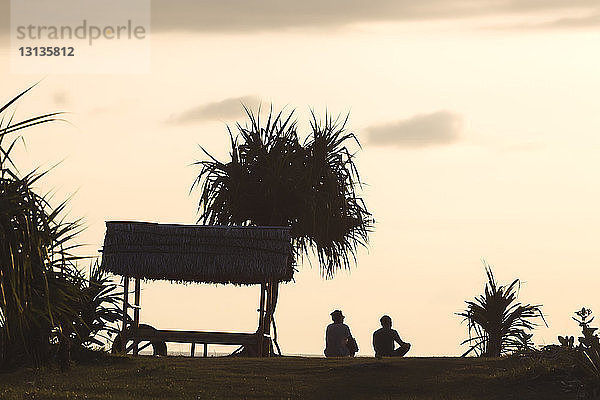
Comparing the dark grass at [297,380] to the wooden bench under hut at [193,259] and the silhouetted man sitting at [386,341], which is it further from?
the wooden bench under hut at [193,259]

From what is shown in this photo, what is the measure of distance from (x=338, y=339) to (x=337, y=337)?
2.4 inches

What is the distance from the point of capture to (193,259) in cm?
3097

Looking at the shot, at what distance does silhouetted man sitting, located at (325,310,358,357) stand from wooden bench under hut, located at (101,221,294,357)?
155 cm

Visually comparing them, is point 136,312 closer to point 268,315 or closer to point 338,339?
point 268,315

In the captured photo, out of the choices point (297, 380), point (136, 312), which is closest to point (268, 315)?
point (136, 312)

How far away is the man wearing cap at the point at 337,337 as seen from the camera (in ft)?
99.2

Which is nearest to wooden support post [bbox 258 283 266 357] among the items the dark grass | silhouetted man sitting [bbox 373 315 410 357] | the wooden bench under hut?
the wooden bench under hut

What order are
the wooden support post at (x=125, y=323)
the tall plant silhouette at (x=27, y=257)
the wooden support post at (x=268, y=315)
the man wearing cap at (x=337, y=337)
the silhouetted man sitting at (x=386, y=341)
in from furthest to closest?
1. the wooden support post at (x=268, y=315)
2. the wooden support post at (x=125, y=323)
3. the man wearing cap at (x=337, y=337)
4. the silhouetted man sitting at (x=386, y=341)
5. the tall plant silhouette at (x=27, y=257)

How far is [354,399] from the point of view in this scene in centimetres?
2150

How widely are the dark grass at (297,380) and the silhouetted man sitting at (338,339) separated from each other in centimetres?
417

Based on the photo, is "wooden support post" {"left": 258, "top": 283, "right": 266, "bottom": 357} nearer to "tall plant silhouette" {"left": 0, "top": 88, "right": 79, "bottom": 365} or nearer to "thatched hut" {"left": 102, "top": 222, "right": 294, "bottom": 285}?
"thatched hut" {"left": 102, "top": 222, "right": 294, "bottom": 285}

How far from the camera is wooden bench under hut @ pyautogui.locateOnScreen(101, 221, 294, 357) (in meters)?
30.8

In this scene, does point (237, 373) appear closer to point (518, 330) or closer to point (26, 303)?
point (26, 303)

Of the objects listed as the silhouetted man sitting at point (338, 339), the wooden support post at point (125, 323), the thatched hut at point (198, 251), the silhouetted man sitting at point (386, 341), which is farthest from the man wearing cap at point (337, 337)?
the wooden support post at point (125, 323)
